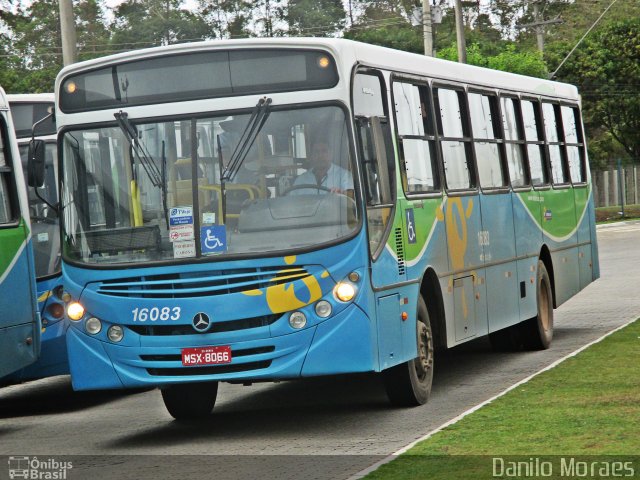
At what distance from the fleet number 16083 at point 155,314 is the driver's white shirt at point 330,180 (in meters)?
1.25

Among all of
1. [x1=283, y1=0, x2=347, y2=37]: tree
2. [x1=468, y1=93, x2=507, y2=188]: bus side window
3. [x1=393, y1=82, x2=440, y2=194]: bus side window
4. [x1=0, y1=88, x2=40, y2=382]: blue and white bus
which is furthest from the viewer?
[x1=283, y1=0, x2=347, y2=37]: tree

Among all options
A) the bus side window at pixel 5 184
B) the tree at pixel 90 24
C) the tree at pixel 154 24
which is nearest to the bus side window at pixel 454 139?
the bus side window at pixel 5 184

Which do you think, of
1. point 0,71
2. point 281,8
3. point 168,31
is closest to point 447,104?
point 0,71

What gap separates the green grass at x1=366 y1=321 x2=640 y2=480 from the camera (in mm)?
8734

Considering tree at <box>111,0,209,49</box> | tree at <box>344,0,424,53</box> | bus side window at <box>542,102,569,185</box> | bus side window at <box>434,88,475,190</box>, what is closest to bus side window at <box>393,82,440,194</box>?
bus side window at <box>434,88,475,190</box>

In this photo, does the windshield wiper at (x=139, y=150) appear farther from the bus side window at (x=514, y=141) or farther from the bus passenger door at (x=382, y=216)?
the bus side window at (x=514, y=141)

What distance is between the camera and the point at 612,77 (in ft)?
202

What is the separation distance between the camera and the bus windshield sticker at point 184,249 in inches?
416

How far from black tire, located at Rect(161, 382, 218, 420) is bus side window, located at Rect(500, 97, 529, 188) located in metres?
4.71

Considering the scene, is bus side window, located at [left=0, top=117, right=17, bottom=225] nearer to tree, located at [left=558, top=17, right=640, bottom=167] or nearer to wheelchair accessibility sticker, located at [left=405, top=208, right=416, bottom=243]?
wheelchair accessibility sticker, located at [left=405, top=208, right=416, bottom=243]

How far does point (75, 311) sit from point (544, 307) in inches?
279

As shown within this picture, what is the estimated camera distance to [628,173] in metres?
62.9

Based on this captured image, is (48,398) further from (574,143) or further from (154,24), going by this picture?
(154,24)

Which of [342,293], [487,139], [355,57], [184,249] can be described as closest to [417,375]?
[342,293]
